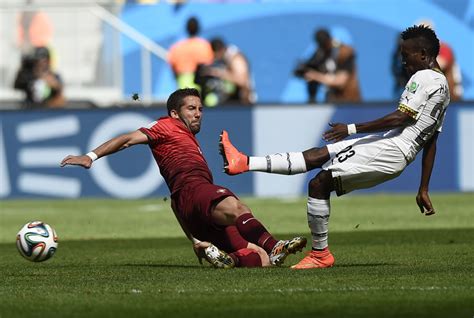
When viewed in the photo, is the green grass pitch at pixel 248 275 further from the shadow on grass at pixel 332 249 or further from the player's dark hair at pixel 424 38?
the player's dark hair at pixel 424 38

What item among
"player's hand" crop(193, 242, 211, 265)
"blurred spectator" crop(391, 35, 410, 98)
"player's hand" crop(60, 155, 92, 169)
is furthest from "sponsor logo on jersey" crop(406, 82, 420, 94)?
"blurred spectator" crop(391, 35, 410, 98)

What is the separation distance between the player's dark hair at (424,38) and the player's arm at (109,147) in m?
2.44

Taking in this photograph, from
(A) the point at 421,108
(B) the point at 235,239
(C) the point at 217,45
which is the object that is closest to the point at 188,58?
(C) the point at 217,45

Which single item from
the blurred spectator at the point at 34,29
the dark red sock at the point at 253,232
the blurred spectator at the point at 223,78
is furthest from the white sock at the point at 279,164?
the blurred spectator at the point at 34,29

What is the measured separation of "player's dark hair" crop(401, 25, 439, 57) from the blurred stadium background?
10.7 m

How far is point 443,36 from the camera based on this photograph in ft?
95.0

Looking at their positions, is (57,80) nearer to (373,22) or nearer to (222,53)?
(222,53)

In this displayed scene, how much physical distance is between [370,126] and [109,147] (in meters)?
2.22

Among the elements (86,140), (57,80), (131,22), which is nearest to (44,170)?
(86,140)

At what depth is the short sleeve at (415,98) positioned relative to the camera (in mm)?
10539

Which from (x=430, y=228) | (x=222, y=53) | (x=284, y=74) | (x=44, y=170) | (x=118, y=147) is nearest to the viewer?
(x=118, y=147)

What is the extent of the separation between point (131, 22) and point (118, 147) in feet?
60.4

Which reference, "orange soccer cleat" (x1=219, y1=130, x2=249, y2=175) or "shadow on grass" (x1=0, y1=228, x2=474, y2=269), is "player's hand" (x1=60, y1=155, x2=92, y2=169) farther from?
"shadow on grass" (x1=0, y1=228, x2=474, y2=269)

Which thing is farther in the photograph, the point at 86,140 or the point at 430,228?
the point at 86,140
